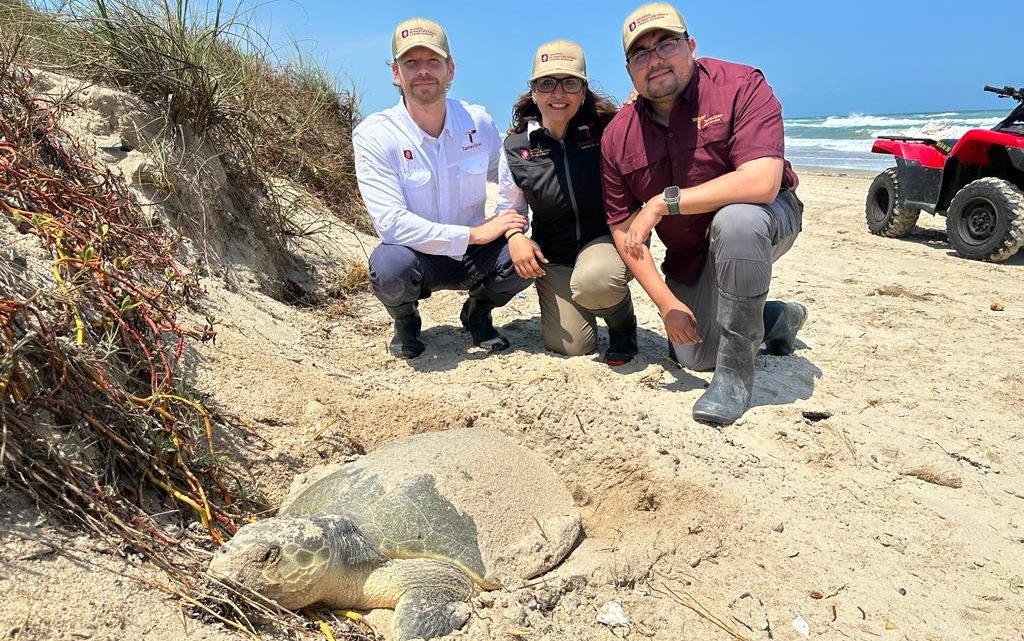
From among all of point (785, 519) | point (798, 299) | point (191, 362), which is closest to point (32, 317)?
point (191, 362)

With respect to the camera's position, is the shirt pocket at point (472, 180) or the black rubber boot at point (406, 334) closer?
the shirt pocket at point (472, 180)

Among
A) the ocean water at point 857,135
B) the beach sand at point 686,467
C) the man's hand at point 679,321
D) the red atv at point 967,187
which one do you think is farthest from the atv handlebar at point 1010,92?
the ocean water at point 857,135

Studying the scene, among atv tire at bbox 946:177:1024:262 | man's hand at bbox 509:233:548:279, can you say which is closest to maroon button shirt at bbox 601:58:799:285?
man's hand at bbox 509:233:548:279

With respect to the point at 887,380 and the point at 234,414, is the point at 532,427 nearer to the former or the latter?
the point at 234,414

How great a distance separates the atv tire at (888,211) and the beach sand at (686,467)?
2.64 meters

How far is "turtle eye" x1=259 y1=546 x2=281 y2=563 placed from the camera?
168 centimetres

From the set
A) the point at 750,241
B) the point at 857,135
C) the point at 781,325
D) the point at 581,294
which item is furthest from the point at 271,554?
the point at 857,135

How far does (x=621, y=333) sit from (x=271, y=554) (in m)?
2.11

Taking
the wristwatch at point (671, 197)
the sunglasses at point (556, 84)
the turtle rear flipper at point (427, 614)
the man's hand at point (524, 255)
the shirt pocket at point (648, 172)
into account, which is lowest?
the turtle rear flipper at point (427, 614)

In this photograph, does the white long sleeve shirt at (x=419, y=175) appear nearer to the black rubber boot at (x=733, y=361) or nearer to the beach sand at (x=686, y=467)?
the beach sand at (x=686, y=467)

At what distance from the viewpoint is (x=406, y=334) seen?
3451mm

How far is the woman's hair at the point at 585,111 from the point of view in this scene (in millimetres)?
3168

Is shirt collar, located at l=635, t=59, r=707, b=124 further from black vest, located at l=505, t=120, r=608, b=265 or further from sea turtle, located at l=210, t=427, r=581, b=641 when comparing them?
sea turtle, located at l=210, t=427, r=581, b=641

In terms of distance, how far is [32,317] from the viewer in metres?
1.86
